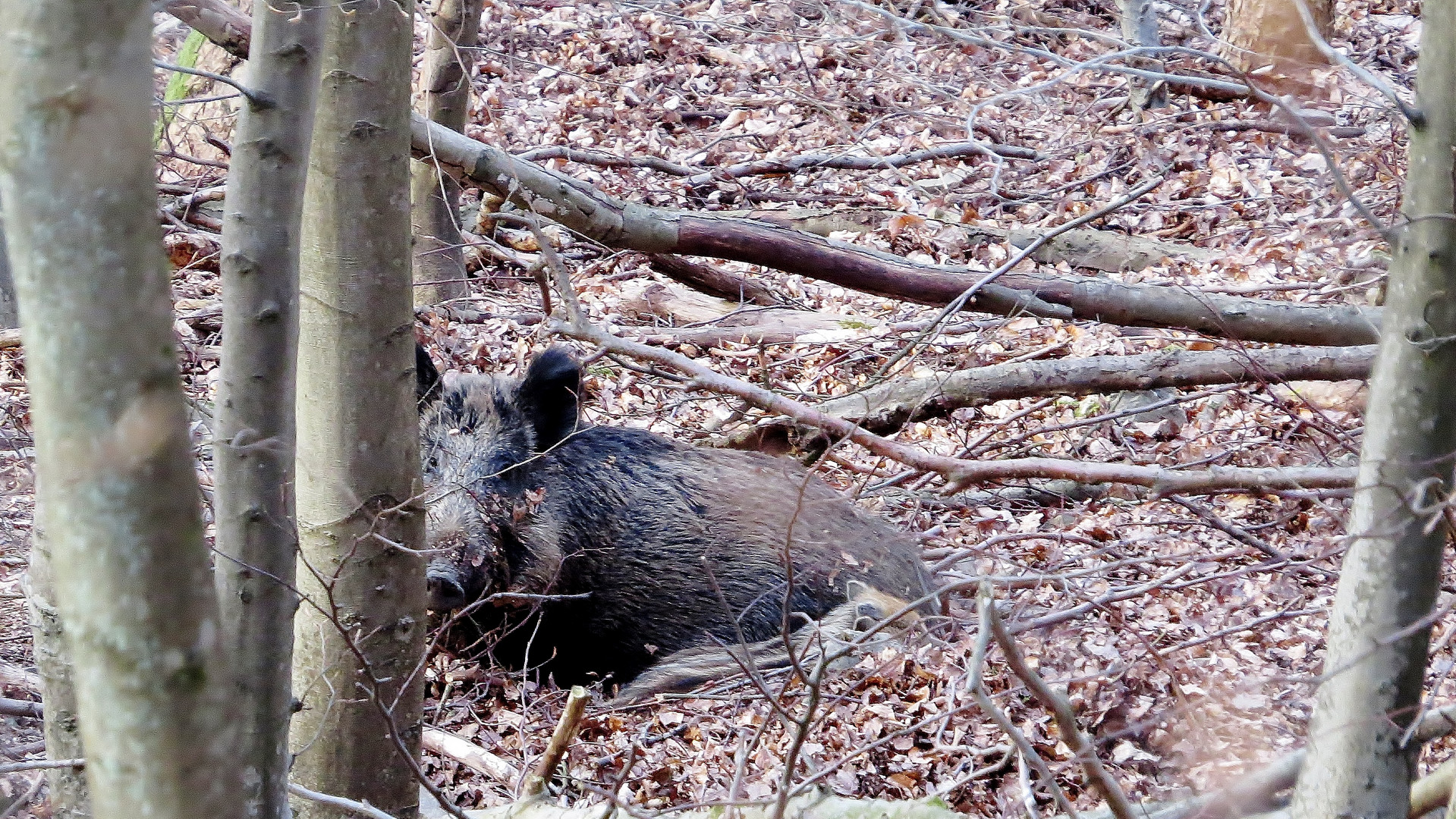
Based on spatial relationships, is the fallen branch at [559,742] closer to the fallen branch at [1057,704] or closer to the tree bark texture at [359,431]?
the tree bark texture at [359,431]

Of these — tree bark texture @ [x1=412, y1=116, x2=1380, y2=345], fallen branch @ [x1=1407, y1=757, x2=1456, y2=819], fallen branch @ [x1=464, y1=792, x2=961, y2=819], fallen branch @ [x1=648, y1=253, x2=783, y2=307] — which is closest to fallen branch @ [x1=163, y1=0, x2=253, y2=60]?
tree bark texture @ [x1=412, y1=116, x2=1380, y2=345]

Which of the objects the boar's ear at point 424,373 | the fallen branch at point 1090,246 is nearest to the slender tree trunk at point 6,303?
the boar's ear at point 424,373

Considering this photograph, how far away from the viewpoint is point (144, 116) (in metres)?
1.35

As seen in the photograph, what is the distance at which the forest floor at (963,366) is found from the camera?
4.25 metres

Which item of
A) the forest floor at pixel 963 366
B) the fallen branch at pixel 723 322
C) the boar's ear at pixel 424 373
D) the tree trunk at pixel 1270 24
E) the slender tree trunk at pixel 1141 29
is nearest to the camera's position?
the forest floor at pixel 963 366

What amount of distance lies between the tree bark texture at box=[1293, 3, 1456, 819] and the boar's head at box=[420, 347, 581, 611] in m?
3.70

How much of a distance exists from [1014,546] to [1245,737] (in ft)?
6.47

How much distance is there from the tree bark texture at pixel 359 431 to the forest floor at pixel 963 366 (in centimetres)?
61

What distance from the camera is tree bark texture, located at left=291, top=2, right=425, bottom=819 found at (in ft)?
11.5

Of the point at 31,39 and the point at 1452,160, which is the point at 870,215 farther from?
the point at 31,39

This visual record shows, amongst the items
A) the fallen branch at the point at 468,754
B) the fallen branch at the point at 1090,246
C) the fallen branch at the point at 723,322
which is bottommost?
the fallen branch at the point at 468,754

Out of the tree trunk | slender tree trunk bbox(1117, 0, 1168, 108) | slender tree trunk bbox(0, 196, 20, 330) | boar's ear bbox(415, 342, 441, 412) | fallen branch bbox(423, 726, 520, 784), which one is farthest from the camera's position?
the tree trunk

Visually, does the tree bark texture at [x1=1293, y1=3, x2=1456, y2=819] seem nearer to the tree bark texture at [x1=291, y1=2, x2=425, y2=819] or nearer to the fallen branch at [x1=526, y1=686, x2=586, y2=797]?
the fallen branch at [x1=526, y1=686, x2=586, y2=797]

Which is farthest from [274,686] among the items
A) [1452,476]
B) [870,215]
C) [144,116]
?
[870,215]
